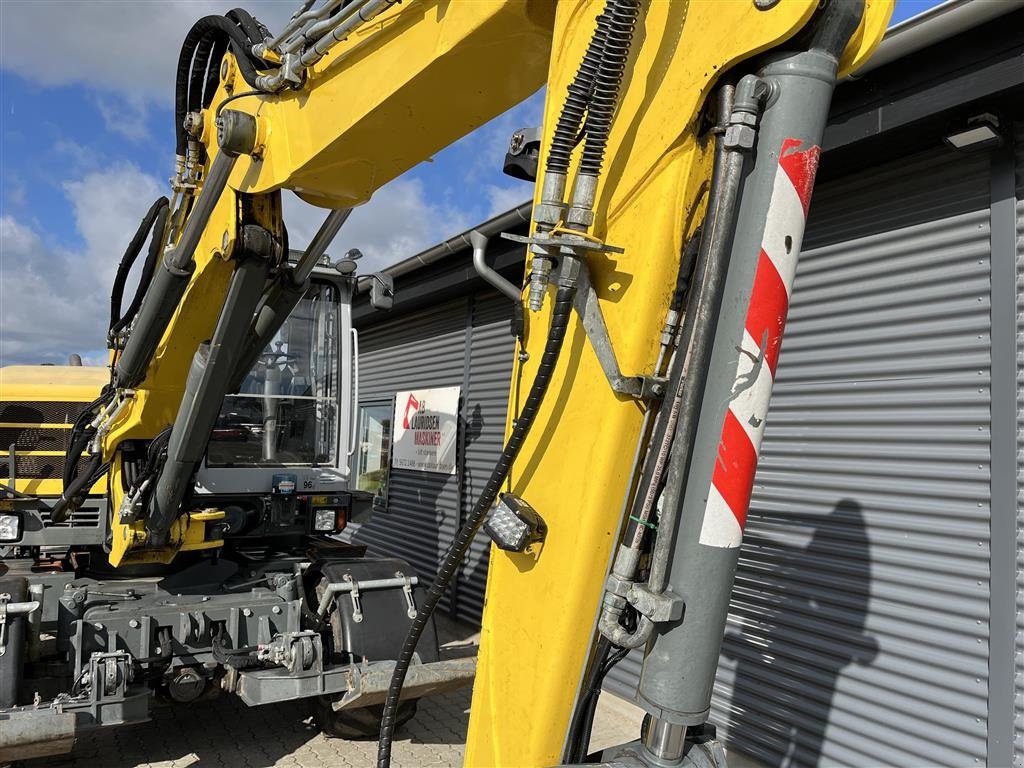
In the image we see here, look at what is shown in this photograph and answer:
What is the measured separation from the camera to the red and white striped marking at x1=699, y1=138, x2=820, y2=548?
160cm

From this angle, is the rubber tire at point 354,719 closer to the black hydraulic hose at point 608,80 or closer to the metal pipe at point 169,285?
the metal pipe at point 169,285

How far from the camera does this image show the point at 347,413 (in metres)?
6.09

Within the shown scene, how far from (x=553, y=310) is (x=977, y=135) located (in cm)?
327

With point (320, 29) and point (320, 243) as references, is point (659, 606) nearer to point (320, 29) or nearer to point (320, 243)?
point (320, 29)

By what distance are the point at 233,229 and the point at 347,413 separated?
2442 mm

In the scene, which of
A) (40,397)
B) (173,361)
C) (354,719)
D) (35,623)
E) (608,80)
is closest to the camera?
(608,80)

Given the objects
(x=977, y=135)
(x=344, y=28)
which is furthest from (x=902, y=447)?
(x=344, y=28)

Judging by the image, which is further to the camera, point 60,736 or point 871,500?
point 871,500

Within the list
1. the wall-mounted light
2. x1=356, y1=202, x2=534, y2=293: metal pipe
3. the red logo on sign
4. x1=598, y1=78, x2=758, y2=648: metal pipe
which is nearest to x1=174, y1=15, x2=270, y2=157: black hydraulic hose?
x1=356, y1=202, x2=534, y2=293: metal pipe

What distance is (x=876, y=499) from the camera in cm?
454

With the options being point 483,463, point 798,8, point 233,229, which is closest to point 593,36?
point 798,8

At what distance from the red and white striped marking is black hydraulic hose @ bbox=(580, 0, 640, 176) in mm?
386

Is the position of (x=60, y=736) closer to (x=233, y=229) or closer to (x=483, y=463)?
(x=233, y=229)

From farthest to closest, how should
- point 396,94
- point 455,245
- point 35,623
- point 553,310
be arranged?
point 455,245 < point 35,623 < point 396,94 < point 553,310
